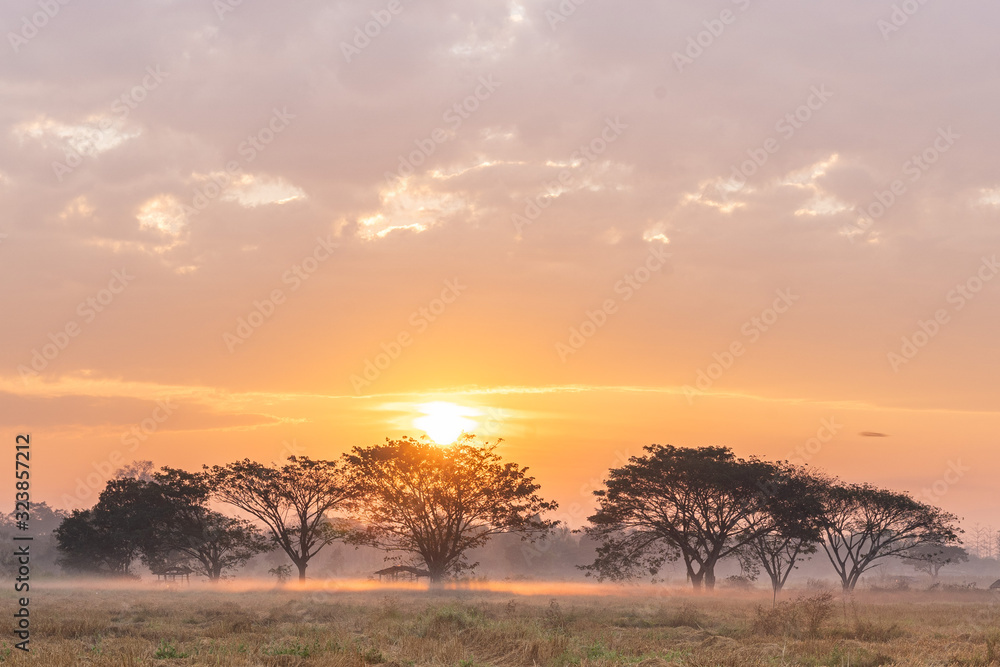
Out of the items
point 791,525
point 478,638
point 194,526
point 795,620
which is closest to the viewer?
point 478,638

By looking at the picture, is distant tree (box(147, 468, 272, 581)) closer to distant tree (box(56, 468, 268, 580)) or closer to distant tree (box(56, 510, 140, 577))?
distant tree (box(56, 468, 268, 580))

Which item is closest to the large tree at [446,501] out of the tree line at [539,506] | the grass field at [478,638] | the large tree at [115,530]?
the tree line at [539,506]

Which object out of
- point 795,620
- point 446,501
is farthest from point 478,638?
point 446,501

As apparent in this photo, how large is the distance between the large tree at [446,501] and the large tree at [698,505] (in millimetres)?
6768

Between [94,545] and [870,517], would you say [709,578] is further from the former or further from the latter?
[94,545]

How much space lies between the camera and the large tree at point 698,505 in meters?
66.2

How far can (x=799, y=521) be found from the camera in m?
67.6

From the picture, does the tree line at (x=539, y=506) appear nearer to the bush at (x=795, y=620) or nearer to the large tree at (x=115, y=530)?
the large tree at (x=115, y=530)

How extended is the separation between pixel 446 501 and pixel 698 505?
69.2 feet

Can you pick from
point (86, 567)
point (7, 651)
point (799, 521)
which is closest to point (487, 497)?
point (799, 521)

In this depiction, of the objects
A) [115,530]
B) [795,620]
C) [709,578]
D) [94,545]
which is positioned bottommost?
[709,578]

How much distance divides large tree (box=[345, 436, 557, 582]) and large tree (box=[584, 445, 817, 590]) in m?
6.77

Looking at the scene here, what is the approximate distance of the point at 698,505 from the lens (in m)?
67.6

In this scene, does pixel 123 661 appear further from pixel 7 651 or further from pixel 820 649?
pixel 820 649
